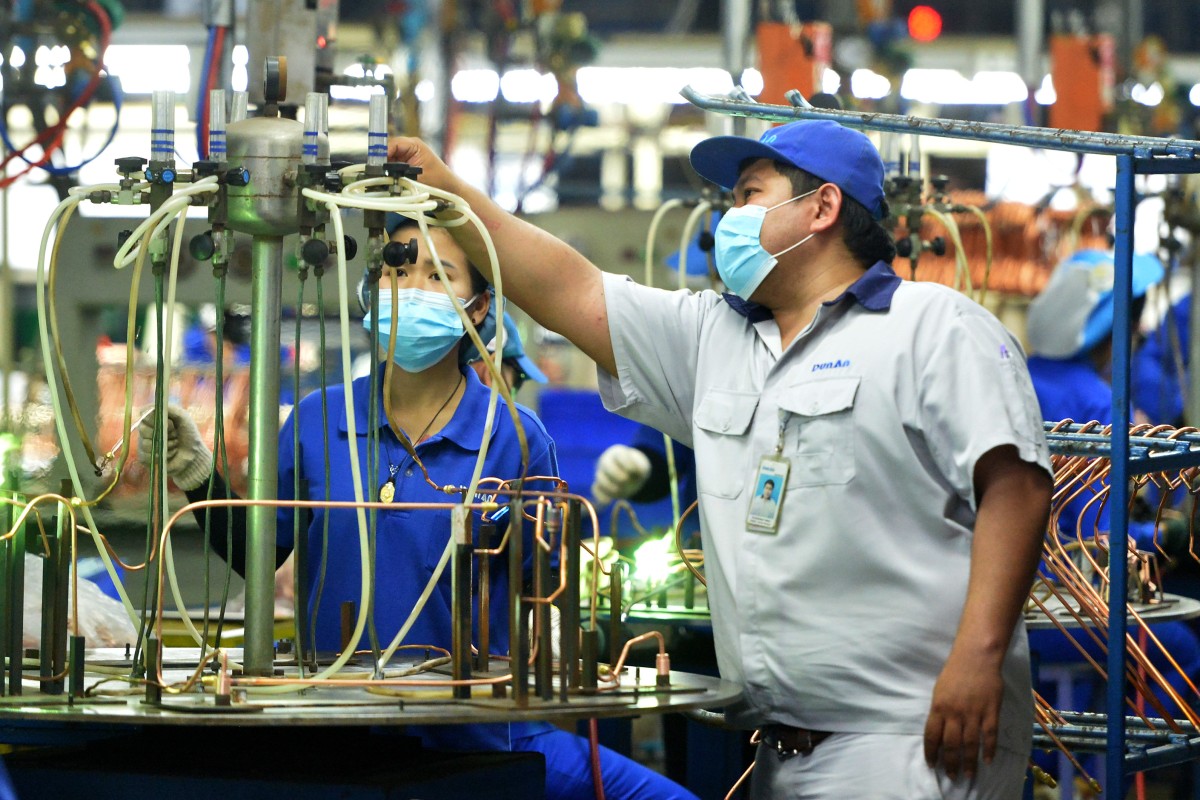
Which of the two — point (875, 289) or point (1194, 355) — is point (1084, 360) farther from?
point (875, 289)

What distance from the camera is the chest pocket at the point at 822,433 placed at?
2.05 meters

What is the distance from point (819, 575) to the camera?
6.67 feet

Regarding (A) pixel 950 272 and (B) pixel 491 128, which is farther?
(A) pixel 950 272

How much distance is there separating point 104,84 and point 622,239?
2.12 metres

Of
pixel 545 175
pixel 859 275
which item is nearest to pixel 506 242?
pixel 859 275

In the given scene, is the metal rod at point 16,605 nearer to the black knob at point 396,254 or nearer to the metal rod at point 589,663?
the black knob at point 396,254

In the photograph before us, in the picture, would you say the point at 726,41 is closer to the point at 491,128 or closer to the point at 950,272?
the point at 491,128

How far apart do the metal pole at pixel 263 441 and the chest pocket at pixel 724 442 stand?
62 centimetres

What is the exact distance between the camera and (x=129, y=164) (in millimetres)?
1864

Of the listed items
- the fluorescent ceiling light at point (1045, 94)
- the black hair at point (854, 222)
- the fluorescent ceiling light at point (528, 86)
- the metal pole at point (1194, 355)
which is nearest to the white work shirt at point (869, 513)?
the black hair at point (854, 222)

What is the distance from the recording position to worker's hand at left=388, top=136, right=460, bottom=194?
2.20 meters

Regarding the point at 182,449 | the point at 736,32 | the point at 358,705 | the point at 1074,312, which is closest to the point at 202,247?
the point at 182,449

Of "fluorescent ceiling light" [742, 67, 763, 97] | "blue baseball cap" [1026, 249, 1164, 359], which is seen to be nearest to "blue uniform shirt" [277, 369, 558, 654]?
"blue baseball cap" [1026, 249, 1164, 359]

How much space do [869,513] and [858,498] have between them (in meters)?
0.02
